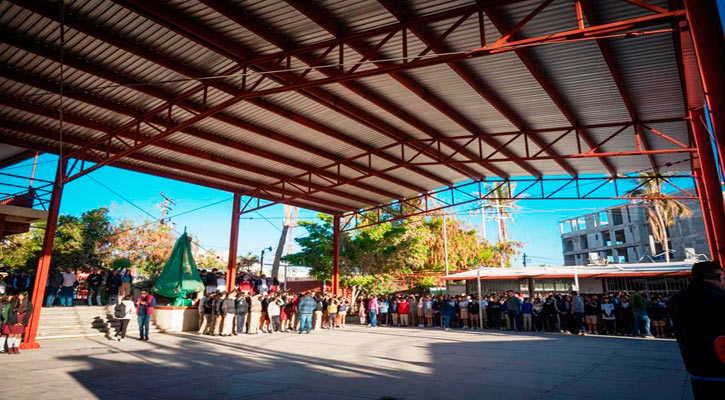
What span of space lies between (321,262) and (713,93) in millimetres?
22066

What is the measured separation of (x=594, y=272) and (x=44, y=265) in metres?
22.5

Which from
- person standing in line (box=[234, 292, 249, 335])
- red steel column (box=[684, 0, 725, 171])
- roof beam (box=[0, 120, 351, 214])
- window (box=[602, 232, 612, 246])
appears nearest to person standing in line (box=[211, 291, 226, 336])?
person standing in line (box=[234, 292, 249, 335])

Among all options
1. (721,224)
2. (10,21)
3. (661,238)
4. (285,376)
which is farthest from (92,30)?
(661,238)

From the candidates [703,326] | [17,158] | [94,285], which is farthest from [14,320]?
[703,326]

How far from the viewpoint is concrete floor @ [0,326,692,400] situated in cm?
598

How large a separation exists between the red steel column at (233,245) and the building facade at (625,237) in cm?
2784

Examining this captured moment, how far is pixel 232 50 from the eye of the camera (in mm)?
8406

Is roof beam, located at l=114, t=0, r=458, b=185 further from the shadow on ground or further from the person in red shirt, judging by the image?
the person in red shirt

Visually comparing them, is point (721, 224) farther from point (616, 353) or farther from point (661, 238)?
point (661, 238)

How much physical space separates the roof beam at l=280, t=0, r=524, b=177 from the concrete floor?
5.83 meters

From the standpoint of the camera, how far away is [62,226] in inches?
905

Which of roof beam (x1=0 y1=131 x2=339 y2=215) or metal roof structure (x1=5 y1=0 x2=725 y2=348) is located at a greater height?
metal roof structure (x1=5 y1=0 x2=725 y2=348)

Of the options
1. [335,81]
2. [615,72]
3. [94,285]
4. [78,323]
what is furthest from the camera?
[94,285]

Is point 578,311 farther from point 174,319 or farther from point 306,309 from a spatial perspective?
point 174,319
